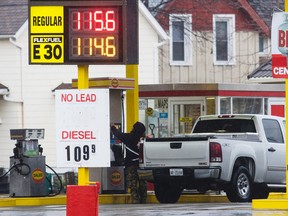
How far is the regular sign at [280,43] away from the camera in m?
19.1

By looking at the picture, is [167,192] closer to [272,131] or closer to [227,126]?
[227,126]

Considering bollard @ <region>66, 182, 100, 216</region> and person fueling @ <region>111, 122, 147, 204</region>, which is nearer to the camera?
bollard @ <region>66, 182, 100, 216</region>

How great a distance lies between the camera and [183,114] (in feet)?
110

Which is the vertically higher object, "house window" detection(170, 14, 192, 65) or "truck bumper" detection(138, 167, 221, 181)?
"house window" detection(170, 14, 192, 65)

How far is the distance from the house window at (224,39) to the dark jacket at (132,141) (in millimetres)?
21884

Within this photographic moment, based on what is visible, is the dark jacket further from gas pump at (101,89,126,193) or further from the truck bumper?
gas pump at (101,89,126,193)

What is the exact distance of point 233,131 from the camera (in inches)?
933

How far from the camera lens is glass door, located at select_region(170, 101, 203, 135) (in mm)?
33031

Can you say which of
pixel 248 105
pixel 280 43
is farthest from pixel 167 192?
pixel 248 105

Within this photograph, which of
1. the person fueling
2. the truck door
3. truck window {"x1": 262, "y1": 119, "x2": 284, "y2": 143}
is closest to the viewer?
the person fueling

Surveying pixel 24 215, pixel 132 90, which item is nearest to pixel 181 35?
pixel 132 90

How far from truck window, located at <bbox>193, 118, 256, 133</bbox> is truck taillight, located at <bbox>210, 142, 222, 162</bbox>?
70.1 inches

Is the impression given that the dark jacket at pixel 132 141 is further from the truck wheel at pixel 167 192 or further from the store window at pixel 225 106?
the store window at pixel 225 106

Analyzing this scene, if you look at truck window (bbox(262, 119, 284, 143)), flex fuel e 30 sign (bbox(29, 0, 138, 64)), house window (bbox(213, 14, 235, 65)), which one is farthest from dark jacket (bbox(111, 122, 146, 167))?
house window (bbox(213, 14, 235, 65))
